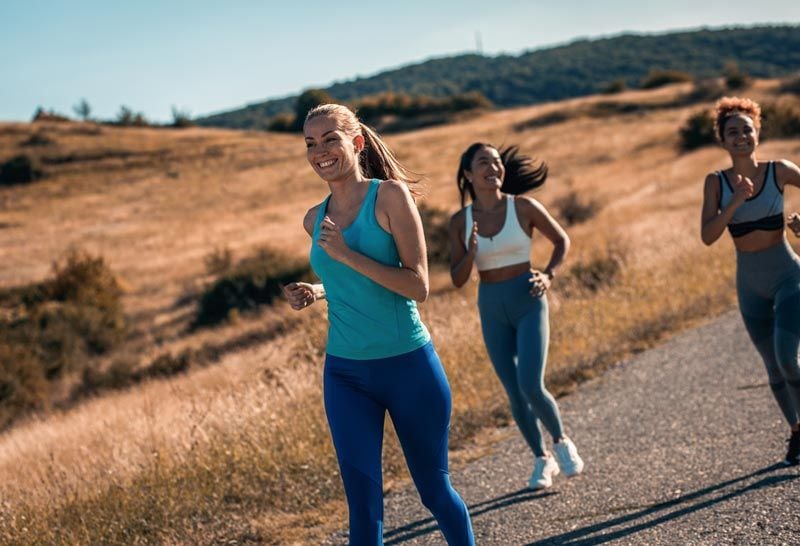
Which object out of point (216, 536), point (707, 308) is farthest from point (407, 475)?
point (707, 308)

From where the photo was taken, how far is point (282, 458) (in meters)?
5.67

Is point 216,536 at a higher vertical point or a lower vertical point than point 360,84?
lower

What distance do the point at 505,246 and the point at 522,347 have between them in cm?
61

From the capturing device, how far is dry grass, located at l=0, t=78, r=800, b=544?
505cm

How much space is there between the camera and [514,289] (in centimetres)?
539

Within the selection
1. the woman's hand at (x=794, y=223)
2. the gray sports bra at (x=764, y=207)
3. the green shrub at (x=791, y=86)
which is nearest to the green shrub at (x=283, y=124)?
the green shrub at (x=791, y=86)

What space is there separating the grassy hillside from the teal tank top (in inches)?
4920

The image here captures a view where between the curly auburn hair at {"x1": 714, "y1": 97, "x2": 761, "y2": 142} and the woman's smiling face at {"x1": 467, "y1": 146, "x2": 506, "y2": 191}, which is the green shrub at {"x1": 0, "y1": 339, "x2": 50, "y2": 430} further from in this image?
the curly auburn hair at {"x1": 714, "y1": 97, "x2": 761, "y2": 142}

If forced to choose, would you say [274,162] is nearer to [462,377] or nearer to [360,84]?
[462,377]

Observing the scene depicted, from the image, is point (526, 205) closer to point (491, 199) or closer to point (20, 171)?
point (491, 199)

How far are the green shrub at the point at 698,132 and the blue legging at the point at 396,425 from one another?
4466 centimetres

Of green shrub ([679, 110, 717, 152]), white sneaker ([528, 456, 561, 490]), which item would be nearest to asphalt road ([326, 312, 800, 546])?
white sneaker ([528, 456, 561, 490])

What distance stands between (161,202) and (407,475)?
5437cm

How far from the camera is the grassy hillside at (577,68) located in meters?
135
